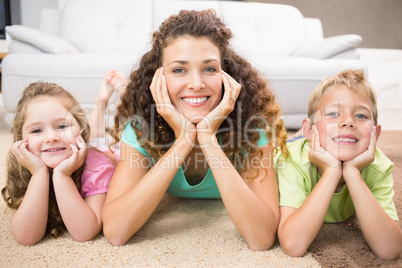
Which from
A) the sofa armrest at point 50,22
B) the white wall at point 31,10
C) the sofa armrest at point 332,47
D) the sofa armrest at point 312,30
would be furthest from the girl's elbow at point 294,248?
the white wall at point 31,10

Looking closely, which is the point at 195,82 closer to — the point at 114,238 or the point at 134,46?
the point at 114,238

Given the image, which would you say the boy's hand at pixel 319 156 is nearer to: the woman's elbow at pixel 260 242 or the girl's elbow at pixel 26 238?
the woman's elbow at pixel 260 242

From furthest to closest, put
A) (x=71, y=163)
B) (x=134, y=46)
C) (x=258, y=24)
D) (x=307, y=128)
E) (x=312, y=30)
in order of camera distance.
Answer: (x=312, y=30) < (x=258, y=24) < (x=134, y=46) < (x=307, y=128) < (x=71, y=163)

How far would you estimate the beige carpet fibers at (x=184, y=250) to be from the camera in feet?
2.81

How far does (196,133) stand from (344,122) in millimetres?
407

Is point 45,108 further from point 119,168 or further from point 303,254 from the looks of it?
point 303,254

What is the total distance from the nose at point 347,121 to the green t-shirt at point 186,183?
0.79 feet

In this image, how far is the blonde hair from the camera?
3.30ft

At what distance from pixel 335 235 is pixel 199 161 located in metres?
0.48

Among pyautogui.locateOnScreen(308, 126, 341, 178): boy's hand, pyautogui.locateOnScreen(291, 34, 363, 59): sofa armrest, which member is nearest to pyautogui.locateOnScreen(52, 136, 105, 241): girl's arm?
pyautogui.locateOnScreen(308, 126, 341, 178): boy's hand

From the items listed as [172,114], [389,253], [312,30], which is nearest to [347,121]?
[389,253]

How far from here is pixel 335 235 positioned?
1.01 metres

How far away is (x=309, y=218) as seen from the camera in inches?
34.5

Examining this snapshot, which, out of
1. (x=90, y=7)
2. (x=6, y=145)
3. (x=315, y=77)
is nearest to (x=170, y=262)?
(x=6, y=145)
